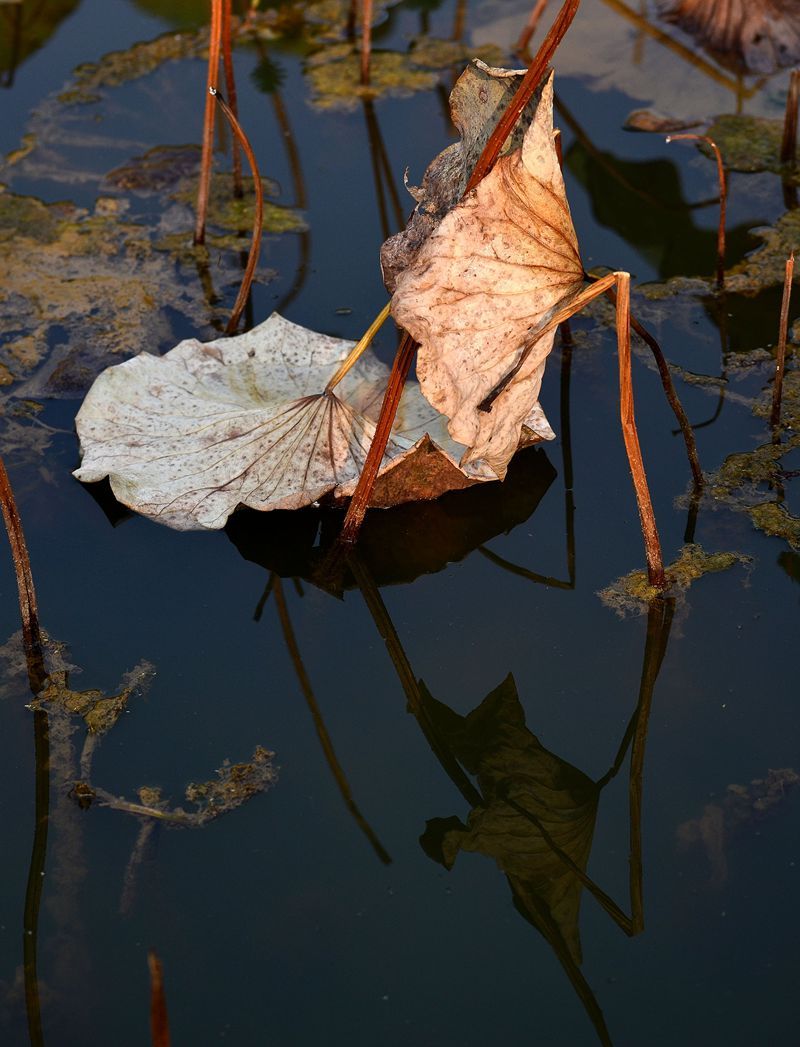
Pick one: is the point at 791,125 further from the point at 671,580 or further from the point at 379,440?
the point at 379,440

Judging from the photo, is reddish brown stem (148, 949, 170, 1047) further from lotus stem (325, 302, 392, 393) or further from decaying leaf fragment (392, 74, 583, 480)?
lotus stem (325, 302, 392, 393)

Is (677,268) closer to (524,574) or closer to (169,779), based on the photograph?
(524,574)

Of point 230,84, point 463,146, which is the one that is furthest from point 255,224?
point 463,146

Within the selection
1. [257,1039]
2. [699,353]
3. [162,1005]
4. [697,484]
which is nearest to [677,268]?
[699,353]

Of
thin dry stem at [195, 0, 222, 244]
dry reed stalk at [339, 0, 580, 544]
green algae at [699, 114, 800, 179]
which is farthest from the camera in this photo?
green algae at [699, 114, 800, 179]

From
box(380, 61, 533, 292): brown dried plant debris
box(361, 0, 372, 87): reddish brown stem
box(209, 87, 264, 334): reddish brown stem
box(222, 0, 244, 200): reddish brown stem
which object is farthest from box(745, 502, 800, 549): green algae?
box(361, 0, 372, 87): reddish brown stem
